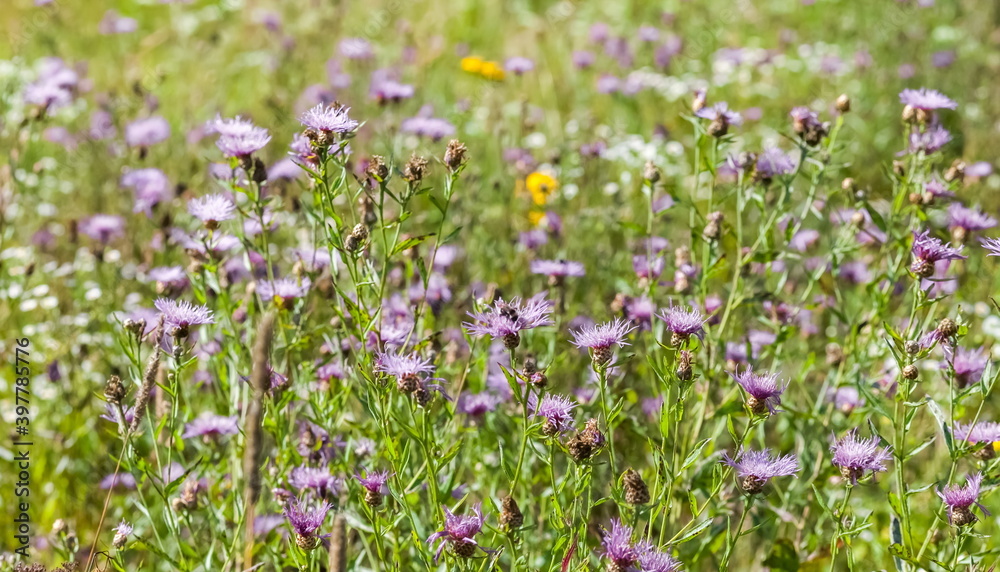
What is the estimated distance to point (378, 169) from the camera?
185 cm

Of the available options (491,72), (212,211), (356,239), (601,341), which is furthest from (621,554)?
(491,72)

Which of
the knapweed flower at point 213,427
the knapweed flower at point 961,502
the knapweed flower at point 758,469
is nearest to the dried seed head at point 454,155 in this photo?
the knapweed flower at point 758,469

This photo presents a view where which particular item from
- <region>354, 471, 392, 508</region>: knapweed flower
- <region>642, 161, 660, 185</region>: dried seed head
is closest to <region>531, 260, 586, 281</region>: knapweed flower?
<region>642, 161, 660, 185</region>: dried seed head

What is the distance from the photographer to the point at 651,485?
98.7 inches

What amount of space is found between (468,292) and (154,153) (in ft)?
7.22

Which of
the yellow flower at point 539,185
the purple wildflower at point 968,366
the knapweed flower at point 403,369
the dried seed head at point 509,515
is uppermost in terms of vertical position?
the knapweed flower at point 403,369

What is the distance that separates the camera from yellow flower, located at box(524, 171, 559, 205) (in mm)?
3744

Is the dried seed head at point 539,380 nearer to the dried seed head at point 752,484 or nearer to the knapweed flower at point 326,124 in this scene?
the dried seed head at point 752,484

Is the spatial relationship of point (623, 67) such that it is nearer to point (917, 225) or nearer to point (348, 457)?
point (917, 225)

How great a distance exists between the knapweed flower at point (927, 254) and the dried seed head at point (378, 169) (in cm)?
113

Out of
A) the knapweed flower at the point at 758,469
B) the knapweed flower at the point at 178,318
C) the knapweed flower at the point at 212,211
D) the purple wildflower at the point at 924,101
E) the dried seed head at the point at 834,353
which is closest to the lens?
the knapweed flower at the point at 758,469

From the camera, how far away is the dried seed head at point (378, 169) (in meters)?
1.85

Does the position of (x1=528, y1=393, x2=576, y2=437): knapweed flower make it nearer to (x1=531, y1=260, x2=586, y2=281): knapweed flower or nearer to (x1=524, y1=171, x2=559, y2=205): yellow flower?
(x1=531, y1=260, x2=586, y2=281): knapweed flower

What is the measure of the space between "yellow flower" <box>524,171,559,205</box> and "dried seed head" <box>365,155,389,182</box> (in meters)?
1.81
